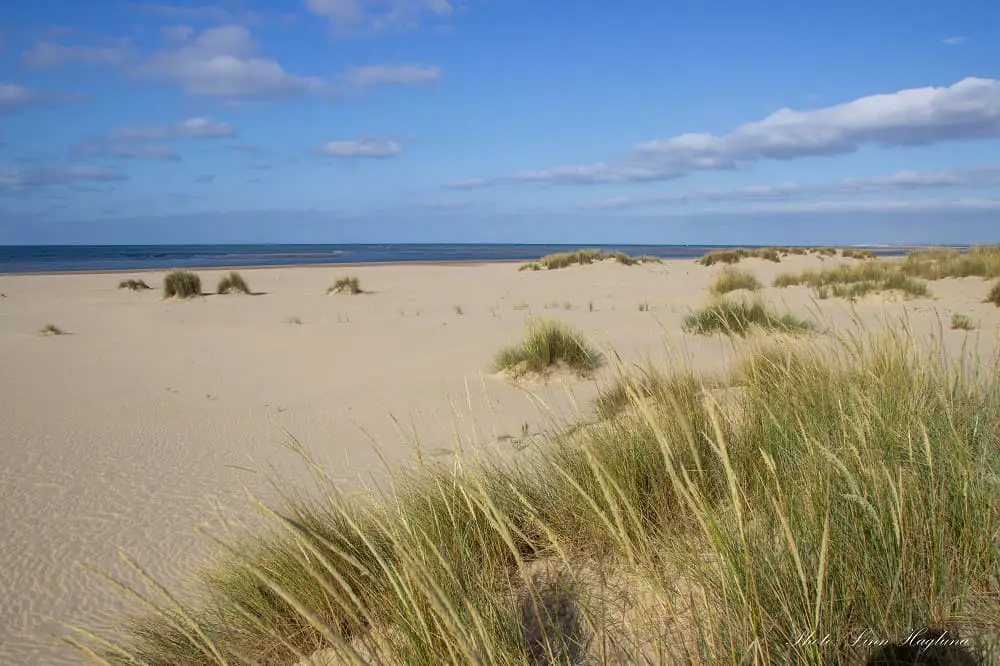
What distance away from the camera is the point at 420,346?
1007cm

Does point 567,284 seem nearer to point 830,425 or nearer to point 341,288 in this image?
point 341,288

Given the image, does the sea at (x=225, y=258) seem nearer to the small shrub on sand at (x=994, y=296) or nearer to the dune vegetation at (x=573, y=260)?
the dune vegetation at (x=573, y=260)

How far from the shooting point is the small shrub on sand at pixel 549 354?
761cm

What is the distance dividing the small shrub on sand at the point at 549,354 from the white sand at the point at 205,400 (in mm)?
346

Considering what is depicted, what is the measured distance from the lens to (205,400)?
7.23 meters

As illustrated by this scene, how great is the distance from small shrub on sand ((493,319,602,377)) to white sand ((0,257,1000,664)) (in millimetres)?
346

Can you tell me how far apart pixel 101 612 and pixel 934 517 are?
356 centimetres

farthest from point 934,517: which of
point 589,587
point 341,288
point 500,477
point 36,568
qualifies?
point 341,288

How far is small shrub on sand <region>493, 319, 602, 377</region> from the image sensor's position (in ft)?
25.0

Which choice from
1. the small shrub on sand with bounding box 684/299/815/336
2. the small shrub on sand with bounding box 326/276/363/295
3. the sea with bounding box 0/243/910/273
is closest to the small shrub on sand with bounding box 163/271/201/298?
the small shrub on sand with bounding box 326/276/363/295

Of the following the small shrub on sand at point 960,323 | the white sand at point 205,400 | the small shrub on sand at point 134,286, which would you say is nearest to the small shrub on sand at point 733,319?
the white sand at point 205,400

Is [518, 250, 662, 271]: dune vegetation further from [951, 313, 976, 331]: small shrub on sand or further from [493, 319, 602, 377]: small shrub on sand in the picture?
[493, 319, 602, 377]: small shrub on sand

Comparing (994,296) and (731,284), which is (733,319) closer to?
(994,296)

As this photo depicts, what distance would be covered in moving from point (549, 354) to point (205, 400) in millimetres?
3920
